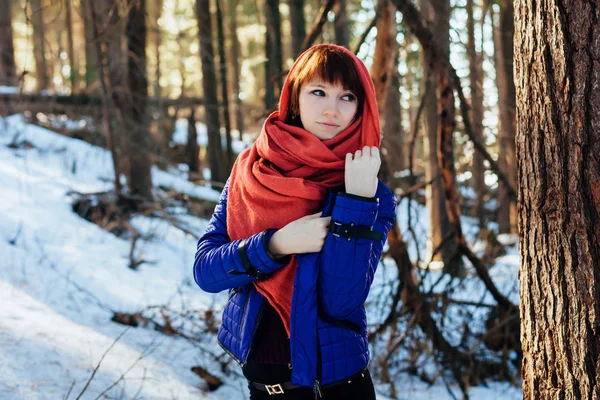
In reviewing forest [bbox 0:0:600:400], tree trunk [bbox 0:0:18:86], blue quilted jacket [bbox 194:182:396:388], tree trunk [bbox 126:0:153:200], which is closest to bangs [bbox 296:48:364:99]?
blue quilted jacket [bbox 194:182:396:388]

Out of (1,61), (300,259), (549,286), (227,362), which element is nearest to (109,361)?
(227,362)

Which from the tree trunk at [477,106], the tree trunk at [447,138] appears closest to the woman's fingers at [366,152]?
the tree trunk at [447,138]

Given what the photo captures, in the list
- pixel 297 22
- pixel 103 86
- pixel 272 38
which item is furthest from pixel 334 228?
pixel 297 22

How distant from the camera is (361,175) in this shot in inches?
79.3

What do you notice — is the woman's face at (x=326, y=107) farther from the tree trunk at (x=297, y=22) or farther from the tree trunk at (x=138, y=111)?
the tree trunk at (x=297, y=22)

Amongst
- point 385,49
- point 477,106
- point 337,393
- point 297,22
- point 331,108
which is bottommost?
point 337,393

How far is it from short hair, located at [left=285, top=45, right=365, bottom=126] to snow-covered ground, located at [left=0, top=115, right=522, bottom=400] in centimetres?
170

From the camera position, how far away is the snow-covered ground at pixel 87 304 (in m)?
3.84

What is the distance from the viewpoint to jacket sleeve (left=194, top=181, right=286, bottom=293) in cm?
205

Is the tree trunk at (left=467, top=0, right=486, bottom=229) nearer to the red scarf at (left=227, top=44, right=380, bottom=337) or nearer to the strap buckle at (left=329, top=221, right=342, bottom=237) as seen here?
the red scarf at (left=227, top=44, right=380, bottom=337)

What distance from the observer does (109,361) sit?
412 cm

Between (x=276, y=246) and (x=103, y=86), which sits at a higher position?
(x=103, y=86)

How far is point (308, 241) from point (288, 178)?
22 centimetres

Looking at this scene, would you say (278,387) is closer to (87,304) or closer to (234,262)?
(234,262)
